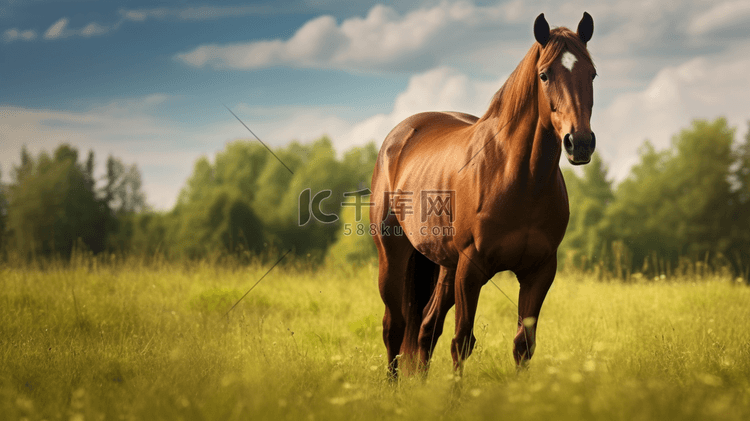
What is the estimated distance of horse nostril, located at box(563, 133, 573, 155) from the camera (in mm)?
2883

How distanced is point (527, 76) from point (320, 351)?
3136 mm

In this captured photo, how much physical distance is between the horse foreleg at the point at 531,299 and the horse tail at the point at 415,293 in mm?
1253

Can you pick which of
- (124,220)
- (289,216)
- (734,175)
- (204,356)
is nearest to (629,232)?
(734,175)

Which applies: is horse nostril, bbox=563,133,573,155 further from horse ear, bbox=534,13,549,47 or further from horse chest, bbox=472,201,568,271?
horse ear, bbox=534,13,549,47

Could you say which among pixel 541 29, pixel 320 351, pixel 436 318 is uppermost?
pixel 541 29

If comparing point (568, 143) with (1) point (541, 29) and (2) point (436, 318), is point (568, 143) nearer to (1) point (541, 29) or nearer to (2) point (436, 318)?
(1) point (541, 29)

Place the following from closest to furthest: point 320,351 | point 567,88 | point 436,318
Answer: point 567,88, point 436,318, point 320,351

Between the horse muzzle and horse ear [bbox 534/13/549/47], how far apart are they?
0.72 metres

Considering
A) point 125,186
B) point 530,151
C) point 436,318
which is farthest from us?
point 125,186

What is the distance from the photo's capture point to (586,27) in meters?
3.38

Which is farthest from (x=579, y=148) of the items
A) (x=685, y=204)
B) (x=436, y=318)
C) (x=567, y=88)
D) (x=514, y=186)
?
(x=685, y=204)

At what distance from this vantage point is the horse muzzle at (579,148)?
286 cm

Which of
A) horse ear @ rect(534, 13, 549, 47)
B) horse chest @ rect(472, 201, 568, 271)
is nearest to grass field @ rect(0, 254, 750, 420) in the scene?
horse chest @ rect(472, 201, 568, 271)

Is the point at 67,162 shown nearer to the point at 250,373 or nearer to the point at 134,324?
the point at 134,324
